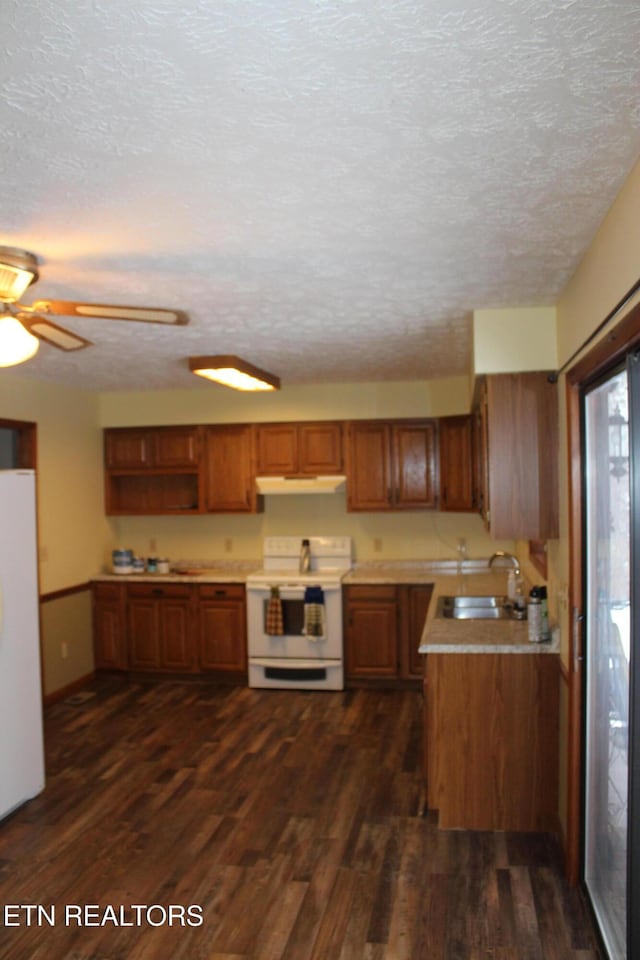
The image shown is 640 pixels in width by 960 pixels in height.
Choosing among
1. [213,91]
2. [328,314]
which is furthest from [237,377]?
[213,91]

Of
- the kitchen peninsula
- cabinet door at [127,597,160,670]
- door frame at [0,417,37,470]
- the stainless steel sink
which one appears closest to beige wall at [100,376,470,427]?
door frame at [0,417,37,470]

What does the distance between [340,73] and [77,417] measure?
5056 mm

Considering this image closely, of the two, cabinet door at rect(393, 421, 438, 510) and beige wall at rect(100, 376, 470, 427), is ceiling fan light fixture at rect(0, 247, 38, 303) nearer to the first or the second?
beige wall at rect(100, 376, 470, 427)

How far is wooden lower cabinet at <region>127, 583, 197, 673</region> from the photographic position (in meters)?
6.02

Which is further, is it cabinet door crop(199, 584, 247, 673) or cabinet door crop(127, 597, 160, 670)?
cabinet door crop(127, 597, 160, 670)

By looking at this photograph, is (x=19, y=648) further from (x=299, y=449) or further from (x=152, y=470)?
(x=299, y=449)

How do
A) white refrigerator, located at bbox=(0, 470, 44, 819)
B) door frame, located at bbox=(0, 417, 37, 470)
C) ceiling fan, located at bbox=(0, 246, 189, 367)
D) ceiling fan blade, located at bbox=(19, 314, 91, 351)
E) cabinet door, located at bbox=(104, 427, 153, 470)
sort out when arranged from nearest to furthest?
ceiling fan, located at bbox=(0, 246, 189, 367)
ceiling fan blade, located at bbox=(19, 314, 91, 351)
white refrigerator, located at bbox=(0, 470, 44, 819)
door frame, located at bbox=(0, 417, 37, 470)
cabinet door, located at bbox=(104, 427, 153, 470)

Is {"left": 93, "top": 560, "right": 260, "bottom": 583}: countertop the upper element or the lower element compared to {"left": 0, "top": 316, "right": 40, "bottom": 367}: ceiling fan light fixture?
lower

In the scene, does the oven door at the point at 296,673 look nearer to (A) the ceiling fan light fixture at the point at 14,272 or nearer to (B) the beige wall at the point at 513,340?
(B) the beige wall at the point at 513,340

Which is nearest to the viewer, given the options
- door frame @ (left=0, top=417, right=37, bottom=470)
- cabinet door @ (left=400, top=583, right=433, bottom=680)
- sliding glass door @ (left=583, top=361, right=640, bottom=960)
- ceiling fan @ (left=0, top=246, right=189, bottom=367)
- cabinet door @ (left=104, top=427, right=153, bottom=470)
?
sliding glass door @ (left=583, top=361, right=640, bottom=960)

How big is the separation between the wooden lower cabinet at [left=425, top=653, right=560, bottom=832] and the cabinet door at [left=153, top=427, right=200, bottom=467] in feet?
11.2

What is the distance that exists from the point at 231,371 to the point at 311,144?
2.72 metres

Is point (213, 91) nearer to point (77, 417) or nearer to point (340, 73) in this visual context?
point (340, 73)

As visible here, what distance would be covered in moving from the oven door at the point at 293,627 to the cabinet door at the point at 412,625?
1.65 feet
